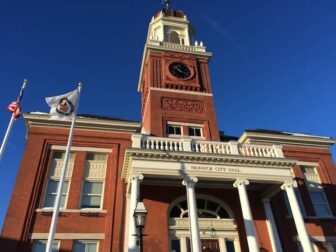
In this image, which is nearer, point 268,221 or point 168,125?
point 268,221

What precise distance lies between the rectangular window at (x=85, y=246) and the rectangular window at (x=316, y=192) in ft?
48.3

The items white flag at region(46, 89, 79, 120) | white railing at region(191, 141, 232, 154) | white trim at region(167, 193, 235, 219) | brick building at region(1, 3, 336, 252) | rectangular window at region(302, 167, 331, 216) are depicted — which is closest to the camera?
white flag at region(46, 89, 79, 120)

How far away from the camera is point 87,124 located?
22422 millimetres

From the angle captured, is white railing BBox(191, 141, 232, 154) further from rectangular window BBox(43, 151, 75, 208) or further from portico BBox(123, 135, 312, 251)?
rectangular window BBox(43, 151, 75, 208)

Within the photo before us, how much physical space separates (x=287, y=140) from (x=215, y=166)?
956cm

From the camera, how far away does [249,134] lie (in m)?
23.8

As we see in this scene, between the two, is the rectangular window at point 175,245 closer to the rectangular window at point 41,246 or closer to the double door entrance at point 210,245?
the double door entrance at point 210,245

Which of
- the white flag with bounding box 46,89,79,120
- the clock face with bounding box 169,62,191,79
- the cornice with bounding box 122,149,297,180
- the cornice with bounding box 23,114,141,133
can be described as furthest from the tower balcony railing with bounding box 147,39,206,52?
the white flag with bounding box 46,89,79,120

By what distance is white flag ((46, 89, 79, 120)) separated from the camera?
15399 millimetres

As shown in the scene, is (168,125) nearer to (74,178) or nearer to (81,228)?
(74,178)

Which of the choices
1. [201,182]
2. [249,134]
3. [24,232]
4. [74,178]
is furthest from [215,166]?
[24,232]

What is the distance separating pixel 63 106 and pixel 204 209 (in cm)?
1027

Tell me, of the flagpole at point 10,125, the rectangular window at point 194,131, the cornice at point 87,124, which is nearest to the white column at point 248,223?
the rectangular window at point 194,131

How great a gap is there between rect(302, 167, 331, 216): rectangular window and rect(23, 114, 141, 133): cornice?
42.6 ft
